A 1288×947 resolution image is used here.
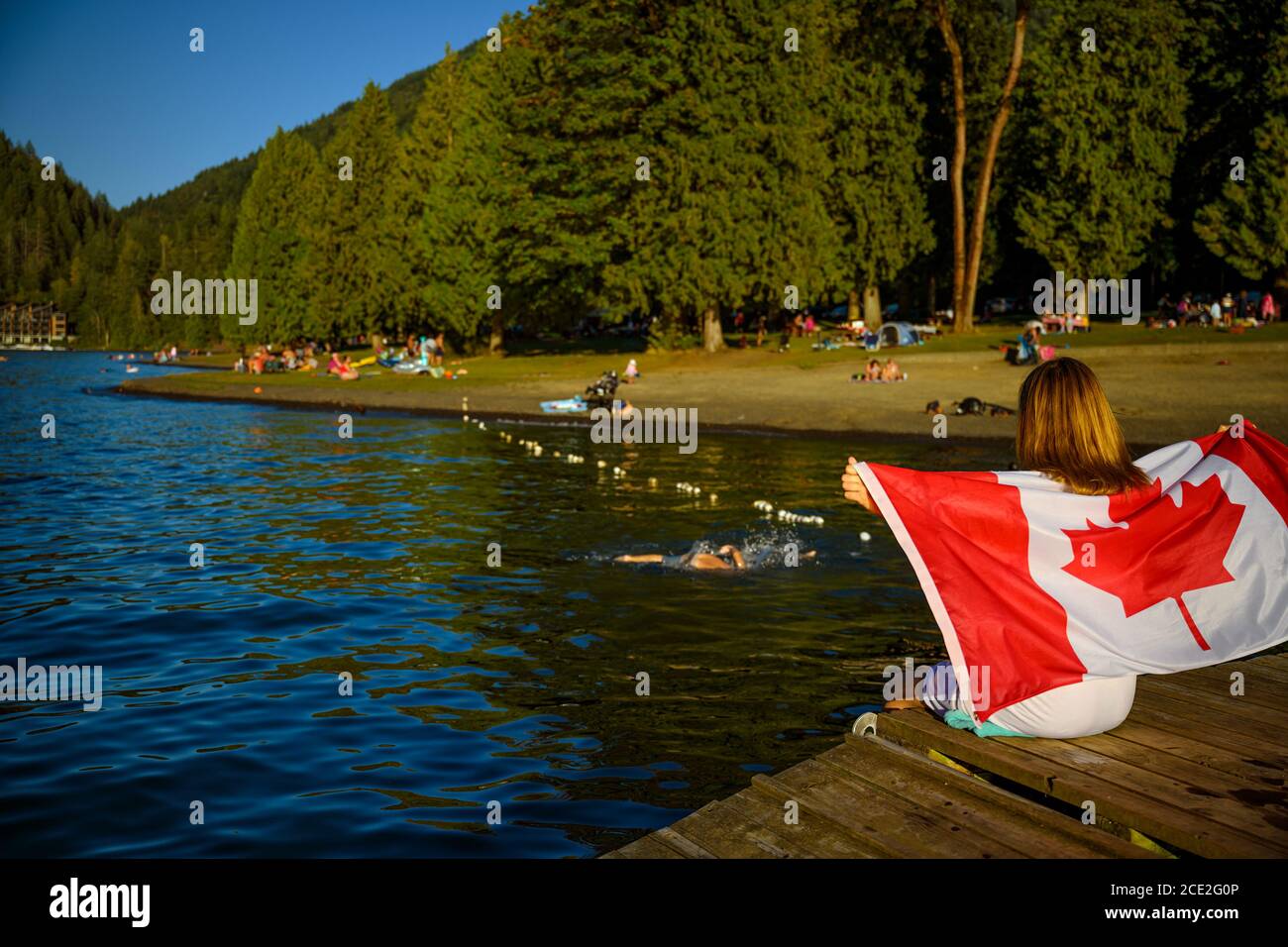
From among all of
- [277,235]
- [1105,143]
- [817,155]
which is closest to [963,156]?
[817,155]

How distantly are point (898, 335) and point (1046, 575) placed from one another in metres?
57.9

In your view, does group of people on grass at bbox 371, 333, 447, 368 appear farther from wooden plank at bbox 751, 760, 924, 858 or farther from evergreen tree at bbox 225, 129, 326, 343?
wooden plank at bbox 751, 760, 924, 858

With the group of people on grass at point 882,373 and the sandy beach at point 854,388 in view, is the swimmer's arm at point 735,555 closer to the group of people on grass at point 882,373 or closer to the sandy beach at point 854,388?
the sandy beach at point 854,388

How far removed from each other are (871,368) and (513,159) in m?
32.9

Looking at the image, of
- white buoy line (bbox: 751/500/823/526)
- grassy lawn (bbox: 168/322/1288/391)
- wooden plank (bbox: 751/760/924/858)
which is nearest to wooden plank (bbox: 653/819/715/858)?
wooden plank (bbox: 751/760/924/858)

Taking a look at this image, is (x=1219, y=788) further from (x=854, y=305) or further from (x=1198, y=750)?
(x=854, y=305)

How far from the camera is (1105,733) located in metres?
7.20

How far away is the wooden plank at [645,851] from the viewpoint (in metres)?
5.80

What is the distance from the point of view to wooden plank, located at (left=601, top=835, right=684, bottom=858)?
580 cm

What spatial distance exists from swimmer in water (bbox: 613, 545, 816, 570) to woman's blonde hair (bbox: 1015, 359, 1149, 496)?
36.2ft

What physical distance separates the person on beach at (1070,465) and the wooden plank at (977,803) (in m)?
0.52

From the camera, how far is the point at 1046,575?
22.1ft

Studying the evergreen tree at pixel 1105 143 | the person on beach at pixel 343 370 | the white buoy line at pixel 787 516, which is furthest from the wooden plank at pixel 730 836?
the evergreen tree at pixel 1105 143
